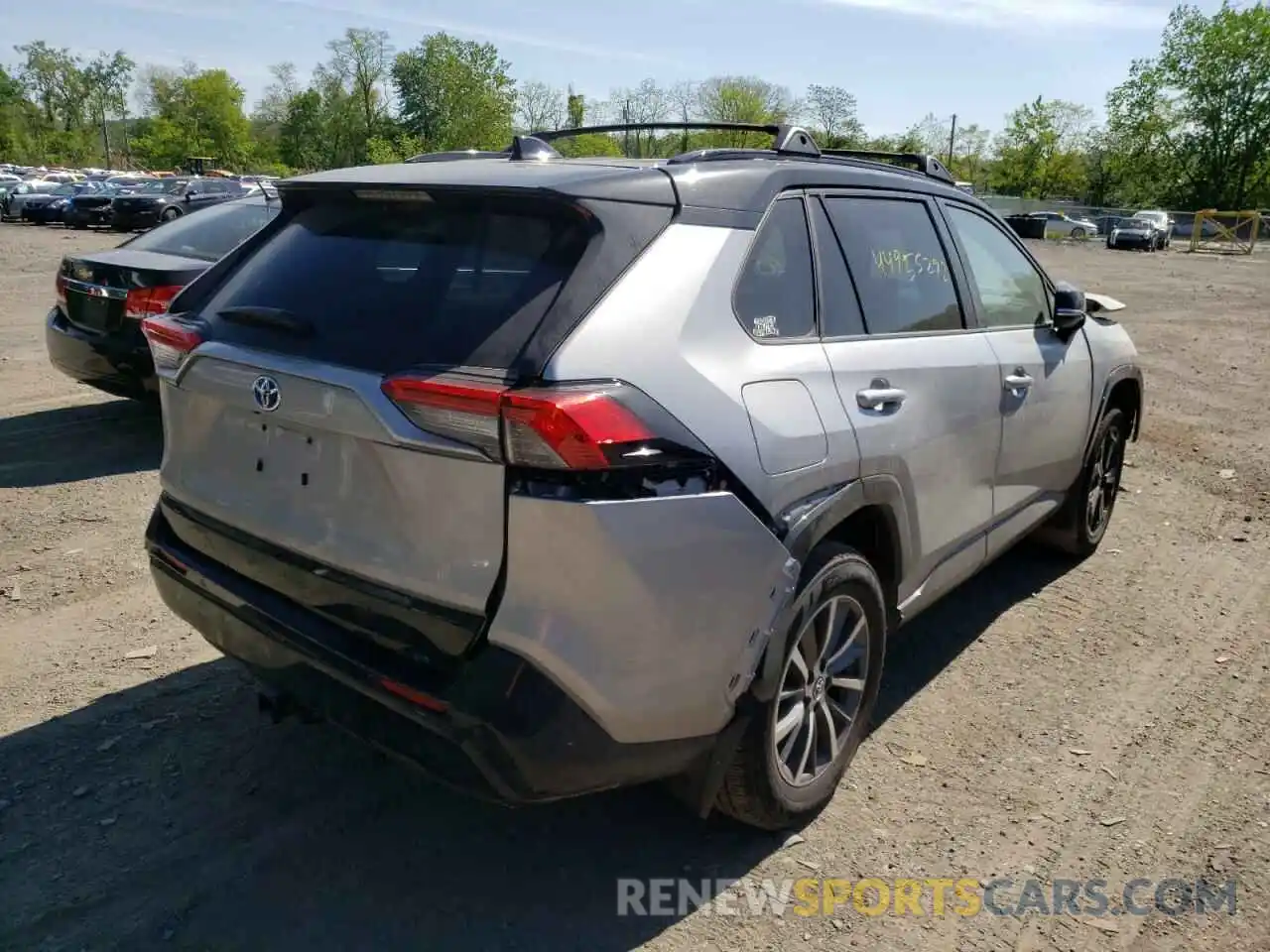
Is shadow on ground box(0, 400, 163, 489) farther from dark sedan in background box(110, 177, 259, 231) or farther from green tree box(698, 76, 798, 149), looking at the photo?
green tree box(698, 76, 798, 149)

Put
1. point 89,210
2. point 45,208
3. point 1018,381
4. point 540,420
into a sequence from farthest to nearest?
1. point 45,208
2. point 89,210
3. point 1018,381
4. point 540,420

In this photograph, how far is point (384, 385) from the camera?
2258 millimetres

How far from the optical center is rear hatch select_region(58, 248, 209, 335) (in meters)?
6.32

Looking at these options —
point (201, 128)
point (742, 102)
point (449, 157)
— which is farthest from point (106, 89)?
point (449, 157)

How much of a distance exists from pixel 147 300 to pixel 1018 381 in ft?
17.2

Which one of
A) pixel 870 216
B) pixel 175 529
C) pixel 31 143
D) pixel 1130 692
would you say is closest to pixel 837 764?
pixel 1130 692

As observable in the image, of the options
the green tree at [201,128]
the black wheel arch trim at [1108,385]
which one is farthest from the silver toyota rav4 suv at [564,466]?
the green tree at [201,128]

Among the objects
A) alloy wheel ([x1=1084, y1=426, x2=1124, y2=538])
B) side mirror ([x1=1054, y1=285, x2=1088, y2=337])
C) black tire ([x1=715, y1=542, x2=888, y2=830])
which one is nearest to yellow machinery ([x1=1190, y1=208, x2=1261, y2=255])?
alloy wheel ([x1=1084, y1=426, x2=1124, y2=538])

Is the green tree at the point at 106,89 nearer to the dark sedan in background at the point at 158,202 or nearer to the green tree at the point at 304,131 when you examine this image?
the green tree at the point at 304,131

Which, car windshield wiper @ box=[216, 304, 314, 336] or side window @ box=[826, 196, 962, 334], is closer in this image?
car windshield wiper @ box=[216, 304, 314, 336]

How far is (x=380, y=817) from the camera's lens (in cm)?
293

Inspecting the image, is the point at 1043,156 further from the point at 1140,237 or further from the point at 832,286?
the point at 832,286

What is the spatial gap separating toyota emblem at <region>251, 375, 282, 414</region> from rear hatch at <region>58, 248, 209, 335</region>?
421 centimetres

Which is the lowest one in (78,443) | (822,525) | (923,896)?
(923,896)
